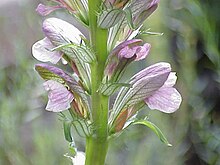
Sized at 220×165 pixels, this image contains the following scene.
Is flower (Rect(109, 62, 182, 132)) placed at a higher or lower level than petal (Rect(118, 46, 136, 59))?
lower

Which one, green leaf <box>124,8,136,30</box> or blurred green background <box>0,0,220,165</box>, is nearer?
green leaf <box>124,8,136,30</box>

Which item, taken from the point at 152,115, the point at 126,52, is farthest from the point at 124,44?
the point at 152,115

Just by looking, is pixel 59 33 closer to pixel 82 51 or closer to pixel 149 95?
pixel 82 51

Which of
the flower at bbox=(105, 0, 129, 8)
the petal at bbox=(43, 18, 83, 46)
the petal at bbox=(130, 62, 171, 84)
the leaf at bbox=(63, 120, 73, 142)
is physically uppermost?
the flower at bbox=(105, 0, 129, 8)

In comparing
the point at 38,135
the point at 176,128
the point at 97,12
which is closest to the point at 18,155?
the point at 38,135

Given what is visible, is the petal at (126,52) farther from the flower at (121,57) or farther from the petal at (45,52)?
the petal at (45,52)

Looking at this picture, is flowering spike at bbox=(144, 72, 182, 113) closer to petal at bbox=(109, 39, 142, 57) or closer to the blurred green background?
petal at bbox=(109, 39, 142, 57)

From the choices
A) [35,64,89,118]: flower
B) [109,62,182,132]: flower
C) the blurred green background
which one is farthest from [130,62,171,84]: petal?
the blurred green background
